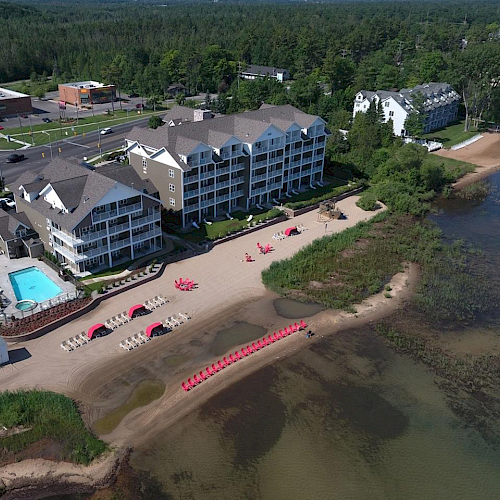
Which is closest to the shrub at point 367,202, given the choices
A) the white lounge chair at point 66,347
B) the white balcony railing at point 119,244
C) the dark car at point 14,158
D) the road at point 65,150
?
the white balcony railing at point 119,244

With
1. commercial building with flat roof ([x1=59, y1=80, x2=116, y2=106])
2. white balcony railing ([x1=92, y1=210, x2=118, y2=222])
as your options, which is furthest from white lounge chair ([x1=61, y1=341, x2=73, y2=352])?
commercial building with flat roof ([x1=59, y1=80, x2=116, y2=106])

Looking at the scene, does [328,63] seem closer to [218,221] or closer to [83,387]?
[218,221]

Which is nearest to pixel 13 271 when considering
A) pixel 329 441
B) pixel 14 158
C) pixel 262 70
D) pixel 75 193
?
pixel 75 193

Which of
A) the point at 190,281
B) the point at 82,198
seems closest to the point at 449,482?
the point at 190,281

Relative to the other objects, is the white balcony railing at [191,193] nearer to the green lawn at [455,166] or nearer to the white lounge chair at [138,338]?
the white lounge chair at [138,338]

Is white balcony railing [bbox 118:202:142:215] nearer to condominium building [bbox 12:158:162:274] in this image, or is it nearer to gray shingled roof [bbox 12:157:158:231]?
condominium building [bbox 12:158:162:274]

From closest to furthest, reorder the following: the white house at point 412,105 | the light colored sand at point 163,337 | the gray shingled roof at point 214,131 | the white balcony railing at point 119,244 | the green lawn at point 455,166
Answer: the light colored sand at point 163,337, the white balcony railing at point 119,244, the gray shingled roof at point 214,131, the green lawn at point 455,166, the white house at point 412,105

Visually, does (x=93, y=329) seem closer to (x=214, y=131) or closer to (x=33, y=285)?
(x=33, y=285)
